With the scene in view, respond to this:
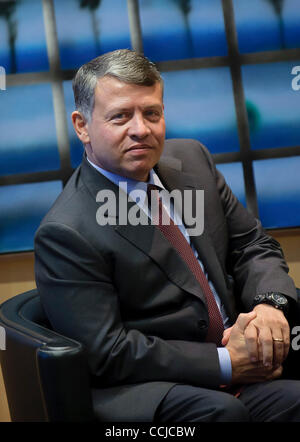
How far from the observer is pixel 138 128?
1.78m

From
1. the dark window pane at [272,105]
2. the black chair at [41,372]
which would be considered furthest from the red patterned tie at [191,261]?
the dark window pane at [272,105]

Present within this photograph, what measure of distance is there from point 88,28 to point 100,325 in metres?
1.63

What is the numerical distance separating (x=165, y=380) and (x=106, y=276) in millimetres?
333

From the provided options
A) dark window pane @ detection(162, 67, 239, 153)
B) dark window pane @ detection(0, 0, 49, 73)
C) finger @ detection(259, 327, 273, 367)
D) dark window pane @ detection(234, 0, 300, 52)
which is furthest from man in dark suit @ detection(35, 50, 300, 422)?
dark window pane @ detection(234, 0, 300, 52)

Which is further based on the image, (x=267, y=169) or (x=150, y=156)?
(x=267, y=169)

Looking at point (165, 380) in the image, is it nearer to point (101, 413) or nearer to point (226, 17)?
point (101, 413)

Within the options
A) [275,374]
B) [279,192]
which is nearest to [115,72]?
[275,374]

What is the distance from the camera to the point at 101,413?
163 centimetres

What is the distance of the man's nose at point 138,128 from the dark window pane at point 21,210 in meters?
1.13

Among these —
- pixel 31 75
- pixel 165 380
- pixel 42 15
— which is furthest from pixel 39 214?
pixel 165 380

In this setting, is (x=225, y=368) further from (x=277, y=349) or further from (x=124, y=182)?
(x=124, y=182)

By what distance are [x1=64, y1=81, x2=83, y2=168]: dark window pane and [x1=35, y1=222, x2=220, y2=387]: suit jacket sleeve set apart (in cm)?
115

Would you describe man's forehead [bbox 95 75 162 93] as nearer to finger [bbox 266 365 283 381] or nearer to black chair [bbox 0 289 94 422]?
black chair [bbox 0 289 94 422]

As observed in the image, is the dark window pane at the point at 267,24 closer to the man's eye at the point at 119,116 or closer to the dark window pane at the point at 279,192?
the dark window pane at the point at 279,192
